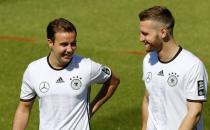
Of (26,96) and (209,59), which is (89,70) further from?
(209,59)

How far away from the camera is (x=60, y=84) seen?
7.68 meters

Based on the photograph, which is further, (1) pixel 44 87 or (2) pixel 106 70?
(2) pixel 106 70

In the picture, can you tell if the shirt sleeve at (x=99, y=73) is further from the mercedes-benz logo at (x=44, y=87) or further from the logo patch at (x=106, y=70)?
the mercedes-benz logo at (x=44, y=87)

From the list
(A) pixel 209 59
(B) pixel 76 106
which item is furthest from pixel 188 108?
(A) pixel 209 59

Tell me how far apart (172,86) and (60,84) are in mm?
1451

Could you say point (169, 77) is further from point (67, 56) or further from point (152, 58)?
point (67, 56)

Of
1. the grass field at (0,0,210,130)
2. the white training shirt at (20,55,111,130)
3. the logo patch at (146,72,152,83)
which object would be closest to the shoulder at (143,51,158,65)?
the logo patch at (146,72,152,83)

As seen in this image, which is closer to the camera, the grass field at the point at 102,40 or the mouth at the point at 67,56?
the mouth at the point at 67,56

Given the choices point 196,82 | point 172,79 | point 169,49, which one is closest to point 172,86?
point 172,79

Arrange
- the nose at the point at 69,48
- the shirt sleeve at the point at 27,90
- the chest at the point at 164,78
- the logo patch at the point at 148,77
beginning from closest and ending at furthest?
the chest at the point at 164,78
the nose at the point at 69,48
the logo patch at the point at 148,77
the shirt sleeve at the point at 27,90

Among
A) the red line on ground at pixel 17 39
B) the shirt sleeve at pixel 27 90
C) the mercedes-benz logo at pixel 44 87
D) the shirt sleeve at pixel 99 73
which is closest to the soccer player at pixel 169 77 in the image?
the shirt sleeve at pixel 99 73

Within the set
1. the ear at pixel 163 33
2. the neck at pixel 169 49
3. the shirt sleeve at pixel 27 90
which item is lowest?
the shirt sleeve at pixel 27 90

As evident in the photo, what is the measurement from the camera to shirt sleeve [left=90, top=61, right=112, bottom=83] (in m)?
7.92

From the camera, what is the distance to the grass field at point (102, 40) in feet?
46.8
